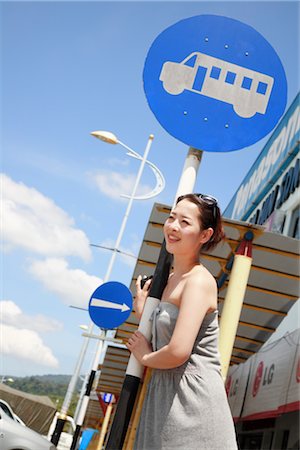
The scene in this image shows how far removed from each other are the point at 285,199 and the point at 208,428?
16.1 metres

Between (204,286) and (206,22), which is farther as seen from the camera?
(206,22)

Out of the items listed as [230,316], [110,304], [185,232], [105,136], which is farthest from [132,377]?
[105,136]

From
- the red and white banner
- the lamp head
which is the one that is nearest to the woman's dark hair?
the red and white banner

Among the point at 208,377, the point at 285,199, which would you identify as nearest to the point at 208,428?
the point at 208,377

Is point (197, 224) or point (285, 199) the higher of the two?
point (285, 199)

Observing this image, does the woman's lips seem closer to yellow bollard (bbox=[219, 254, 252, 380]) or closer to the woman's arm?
the woman's arm

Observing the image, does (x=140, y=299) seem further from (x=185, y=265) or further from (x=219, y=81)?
(x=219, y=81)

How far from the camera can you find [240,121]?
2.52 metres

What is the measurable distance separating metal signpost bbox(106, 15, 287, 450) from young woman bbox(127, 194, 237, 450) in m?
0.71

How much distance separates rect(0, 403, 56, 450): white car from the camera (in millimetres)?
6988

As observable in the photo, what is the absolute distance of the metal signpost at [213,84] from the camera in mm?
2475

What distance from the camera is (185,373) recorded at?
1.79 metres

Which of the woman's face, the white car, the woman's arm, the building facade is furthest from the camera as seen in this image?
the building facade

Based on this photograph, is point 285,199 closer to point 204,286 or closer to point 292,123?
point 292,123
